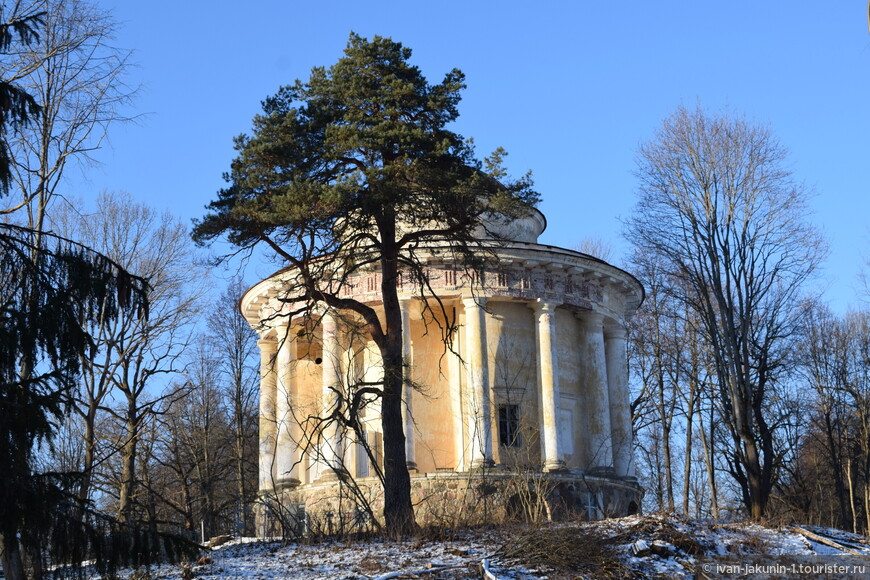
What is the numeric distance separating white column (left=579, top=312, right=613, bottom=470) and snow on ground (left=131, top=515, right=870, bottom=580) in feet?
38.4

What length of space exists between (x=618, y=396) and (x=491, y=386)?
443cm

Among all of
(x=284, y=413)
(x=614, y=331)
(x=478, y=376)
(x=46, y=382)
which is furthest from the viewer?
(x=614, y=331)

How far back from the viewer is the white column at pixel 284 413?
27516mm

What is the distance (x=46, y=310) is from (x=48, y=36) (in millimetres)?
11674

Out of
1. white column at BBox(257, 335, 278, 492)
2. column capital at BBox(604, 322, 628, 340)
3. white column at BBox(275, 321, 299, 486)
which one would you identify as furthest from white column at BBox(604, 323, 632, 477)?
white column at BBox(257, 335, 278, 492)

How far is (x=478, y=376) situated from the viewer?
2531 cm

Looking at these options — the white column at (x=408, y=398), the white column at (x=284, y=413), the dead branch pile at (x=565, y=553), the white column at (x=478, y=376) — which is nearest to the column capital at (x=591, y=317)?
the white column at (x=478, y=376)

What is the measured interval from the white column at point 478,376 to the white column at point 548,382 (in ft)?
4.92

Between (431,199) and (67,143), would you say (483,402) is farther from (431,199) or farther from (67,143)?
(67,143)

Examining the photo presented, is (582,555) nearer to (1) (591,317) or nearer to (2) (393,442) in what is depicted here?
(2) (393,442)

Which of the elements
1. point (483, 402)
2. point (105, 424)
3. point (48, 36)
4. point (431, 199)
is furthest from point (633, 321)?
point (48, 36)

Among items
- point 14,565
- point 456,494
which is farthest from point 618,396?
point 14,565

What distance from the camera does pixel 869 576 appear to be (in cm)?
1248

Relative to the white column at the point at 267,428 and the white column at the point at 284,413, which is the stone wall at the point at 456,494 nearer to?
the white column at the point at 284,413
